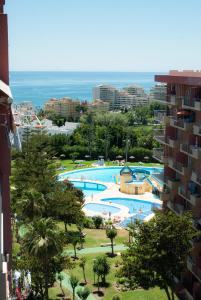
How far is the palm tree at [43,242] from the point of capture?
1856cm

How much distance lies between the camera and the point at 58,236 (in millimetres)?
19578

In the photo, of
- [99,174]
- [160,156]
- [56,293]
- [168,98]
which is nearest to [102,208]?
[99,174]

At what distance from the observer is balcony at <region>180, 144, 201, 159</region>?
69.1 feet

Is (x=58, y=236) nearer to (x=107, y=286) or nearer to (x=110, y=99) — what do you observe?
(x=107, y=286)

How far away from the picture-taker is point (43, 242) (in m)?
18.5

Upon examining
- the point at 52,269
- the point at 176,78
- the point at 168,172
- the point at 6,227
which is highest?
the point at 176,78

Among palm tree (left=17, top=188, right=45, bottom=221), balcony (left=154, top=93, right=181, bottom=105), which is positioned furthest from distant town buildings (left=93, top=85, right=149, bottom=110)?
palm tree (left=17, top=188, right=45, bottom=221)

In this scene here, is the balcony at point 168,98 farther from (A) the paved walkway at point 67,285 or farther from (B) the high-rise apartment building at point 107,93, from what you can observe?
(B) the high-rise apartment building at point 107,93

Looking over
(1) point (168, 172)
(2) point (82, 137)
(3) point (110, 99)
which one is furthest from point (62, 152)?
(3) point (110, 99)

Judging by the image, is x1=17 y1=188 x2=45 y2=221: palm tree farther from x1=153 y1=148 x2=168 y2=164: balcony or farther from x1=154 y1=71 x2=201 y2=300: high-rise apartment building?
x1=153 y1=148 x2=168 y2=164: balcony

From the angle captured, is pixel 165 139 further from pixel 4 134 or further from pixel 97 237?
pixel 4 134

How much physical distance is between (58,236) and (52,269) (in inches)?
105

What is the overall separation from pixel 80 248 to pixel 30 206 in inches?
295

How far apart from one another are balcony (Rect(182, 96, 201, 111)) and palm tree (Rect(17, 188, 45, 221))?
1000 cm
